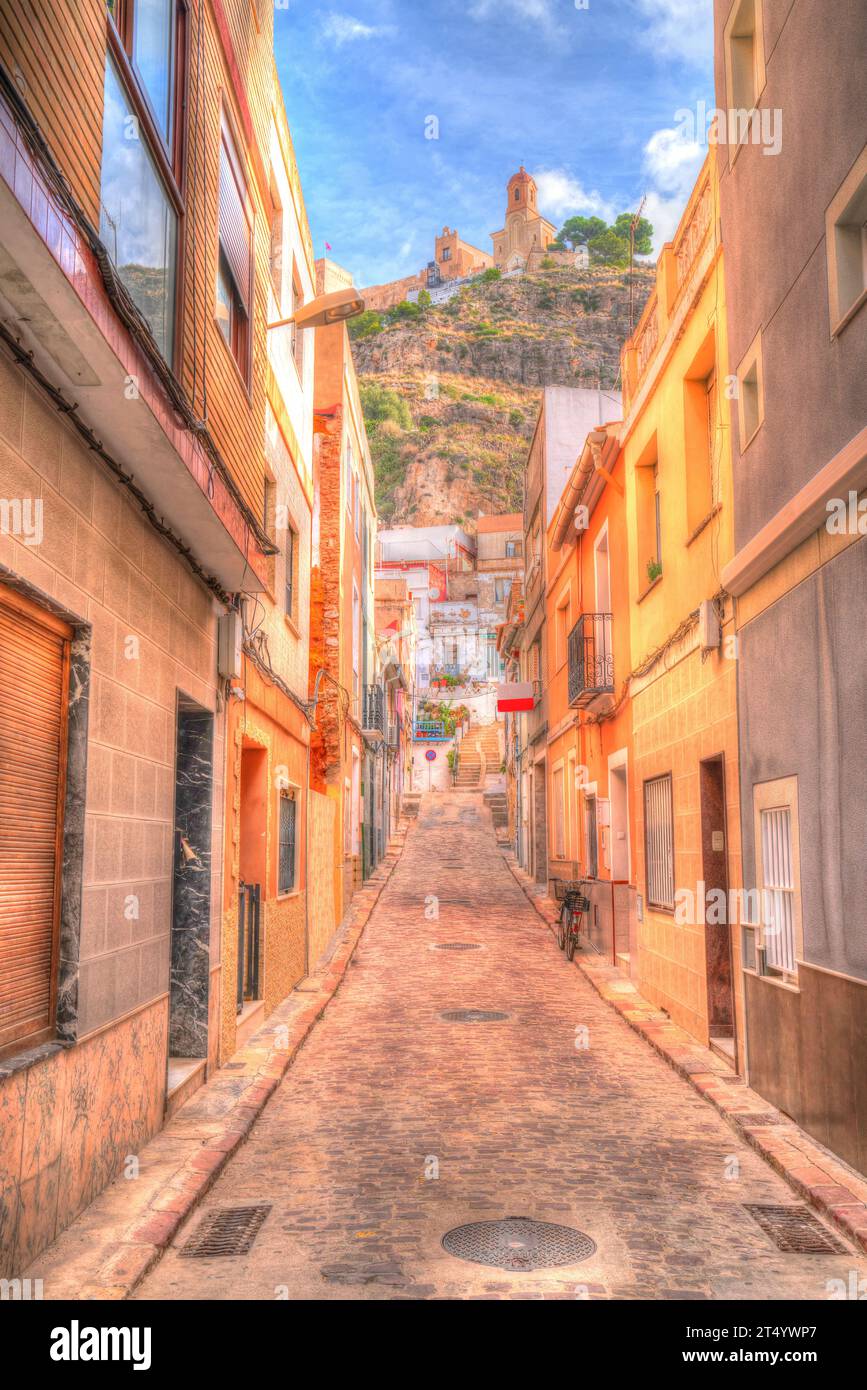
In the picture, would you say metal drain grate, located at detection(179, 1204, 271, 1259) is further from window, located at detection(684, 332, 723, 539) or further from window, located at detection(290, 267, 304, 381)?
window, located at detection(290, 267, 304, 381)

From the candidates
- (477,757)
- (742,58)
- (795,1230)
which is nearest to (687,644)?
(742,58)

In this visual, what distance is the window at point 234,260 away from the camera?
8336mm

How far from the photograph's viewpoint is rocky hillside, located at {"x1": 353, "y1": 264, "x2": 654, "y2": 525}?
90.1m

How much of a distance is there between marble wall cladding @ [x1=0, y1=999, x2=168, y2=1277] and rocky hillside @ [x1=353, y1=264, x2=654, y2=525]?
81.9m

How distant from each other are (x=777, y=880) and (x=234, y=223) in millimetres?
6500

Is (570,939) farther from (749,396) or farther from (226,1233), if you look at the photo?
(226,1233)

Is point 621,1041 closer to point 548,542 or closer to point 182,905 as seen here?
point 182,905

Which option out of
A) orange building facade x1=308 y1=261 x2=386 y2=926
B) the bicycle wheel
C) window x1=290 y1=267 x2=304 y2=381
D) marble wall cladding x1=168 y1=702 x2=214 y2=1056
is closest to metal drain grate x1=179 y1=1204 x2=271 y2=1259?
marble wall cladding x1=168 y1=702 x2=214 y2=1056

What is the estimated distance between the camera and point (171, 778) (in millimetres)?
7336

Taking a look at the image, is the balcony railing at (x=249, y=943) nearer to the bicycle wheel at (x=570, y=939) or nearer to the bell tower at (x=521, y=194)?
the bicycle wheel at (x=570, y=939)

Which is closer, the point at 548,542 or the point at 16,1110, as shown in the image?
the point at 16,1110

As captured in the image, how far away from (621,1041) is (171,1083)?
182 inches

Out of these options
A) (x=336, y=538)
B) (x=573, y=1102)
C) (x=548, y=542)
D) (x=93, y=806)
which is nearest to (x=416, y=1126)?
(x=573, y=1102)

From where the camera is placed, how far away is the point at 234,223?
869 centimetres
